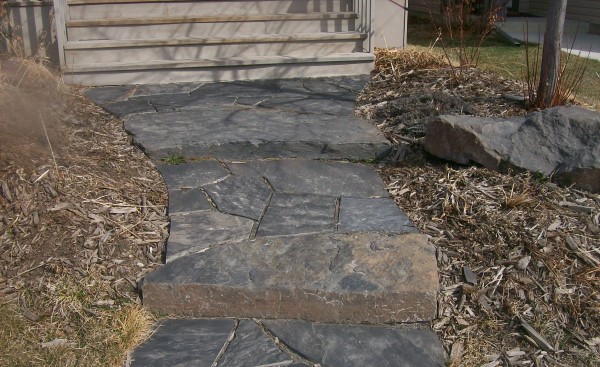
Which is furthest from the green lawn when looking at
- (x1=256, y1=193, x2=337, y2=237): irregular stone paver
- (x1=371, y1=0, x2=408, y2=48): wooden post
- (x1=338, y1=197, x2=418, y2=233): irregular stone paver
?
(x1=256, y1=193, x2=337, y2=237): irregular stone paver

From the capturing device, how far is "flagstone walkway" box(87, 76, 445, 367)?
9.35 feet

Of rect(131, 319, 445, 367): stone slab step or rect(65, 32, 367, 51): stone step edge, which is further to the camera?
rect(65, 32, 367, 51): stone step edge

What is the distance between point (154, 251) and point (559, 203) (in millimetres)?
2182

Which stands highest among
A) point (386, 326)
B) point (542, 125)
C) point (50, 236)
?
point (542, 125)

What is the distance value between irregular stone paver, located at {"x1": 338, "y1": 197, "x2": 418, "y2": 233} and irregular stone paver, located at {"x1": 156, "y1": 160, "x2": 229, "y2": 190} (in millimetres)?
840

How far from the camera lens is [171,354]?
9.06ft

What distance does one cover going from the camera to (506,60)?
796 cm

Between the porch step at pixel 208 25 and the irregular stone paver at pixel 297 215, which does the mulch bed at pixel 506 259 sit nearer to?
the irregular stone paver at pixel 297 215

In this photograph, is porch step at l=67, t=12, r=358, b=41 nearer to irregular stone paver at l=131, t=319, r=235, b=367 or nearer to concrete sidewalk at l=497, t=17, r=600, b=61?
concrete sidewalk at l=497, t=17, r=600, b=61

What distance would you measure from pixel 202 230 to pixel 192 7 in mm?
3727

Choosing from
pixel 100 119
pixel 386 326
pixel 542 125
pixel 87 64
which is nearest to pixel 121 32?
pixel 87 64

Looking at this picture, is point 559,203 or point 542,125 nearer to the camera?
point 559,203

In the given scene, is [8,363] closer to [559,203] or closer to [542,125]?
[559,203]

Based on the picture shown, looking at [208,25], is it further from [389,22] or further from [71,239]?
[71,239]
